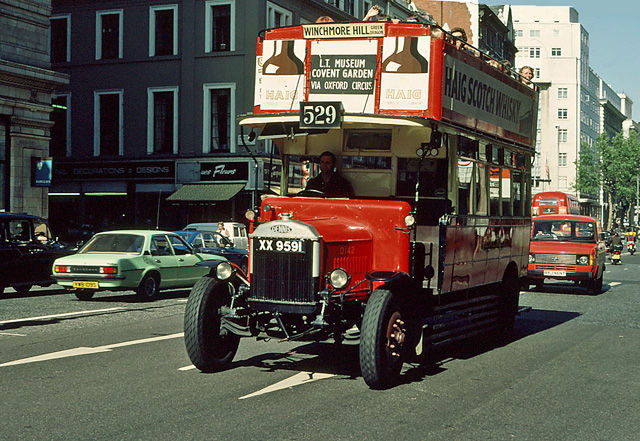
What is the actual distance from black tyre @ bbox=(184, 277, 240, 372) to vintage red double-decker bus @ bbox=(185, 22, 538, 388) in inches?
0.5

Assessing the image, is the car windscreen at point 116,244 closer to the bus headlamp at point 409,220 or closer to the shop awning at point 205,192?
the bus headlamp at point 409,220

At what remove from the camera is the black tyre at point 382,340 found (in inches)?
311

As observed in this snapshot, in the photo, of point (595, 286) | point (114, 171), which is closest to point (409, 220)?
point (595, 286)

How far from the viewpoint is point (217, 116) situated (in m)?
40.1

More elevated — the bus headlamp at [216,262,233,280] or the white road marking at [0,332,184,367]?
the bus headlamp at [216,262,233,280]

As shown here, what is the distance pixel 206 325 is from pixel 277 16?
34.1 meters

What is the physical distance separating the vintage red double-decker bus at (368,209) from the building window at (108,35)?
33.6m

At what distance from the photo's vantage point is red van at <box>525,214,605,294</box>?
841 inches

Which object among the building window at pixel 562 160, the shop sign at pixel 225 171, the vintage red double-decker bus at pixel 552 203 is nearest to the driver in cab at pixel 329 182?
the shop sign at pixel 225 171

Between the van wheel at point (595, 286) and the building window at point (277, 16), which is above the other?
the building window at point (277, 16)

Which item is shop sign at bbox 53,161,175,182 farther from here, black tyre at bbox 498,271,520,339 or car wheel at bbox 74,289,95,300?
black tyre at bbox 498,271,520,339

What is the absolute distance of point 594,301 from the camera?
19594mm

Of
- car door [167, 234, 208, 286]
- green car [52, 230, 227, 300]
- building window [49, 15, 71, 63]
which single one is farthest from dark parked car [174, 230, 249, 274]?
building window [49, 15, 71, 63]

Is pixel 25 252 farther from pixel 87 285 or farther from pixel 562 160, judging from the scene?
pixel 562 160
